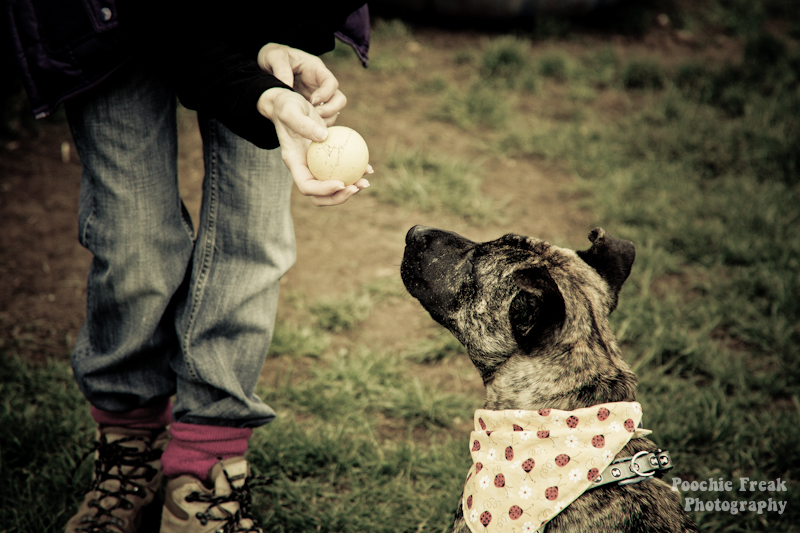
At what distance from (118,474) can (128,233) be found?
3.27ft

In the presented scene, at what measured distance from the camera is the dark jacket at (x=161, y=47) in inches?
72.4

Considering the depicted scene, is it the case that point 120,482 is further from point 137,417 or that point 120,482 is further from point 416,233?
point 416,233

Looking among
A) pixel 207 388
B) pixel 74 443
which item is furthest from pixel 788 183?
pixel 74 443

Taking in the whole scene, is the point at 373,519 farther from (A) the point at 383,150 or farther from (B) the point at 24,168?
(B) the point at 24,168

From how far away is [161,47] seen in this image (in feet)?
6.19

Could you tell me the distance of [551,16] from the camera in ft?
24.1

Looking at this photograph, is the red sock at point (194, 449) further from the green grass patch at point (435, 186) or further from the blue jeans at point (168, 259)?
the green grass patch at point (435, 186)

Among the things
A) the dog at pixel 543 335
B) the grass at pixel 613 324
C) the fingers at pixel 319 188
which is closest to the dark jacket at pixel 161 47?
the fingers at pixel 319 188

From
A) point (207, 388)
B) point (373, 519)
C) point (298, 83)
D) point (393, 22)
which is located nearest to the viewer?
point (298, 83)

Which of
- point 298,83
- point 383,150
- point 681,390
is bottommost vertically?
point 681,390

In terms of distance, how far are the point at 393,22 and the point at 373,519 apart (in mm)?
6016

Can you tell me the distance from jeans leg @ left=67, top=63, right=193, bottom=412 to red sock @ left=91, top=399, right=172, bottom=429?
76 millimetres

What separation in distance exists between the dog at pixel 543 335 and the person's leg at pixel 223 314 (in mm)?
577

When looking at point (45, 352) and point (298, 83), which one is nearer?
point (298, 83)
